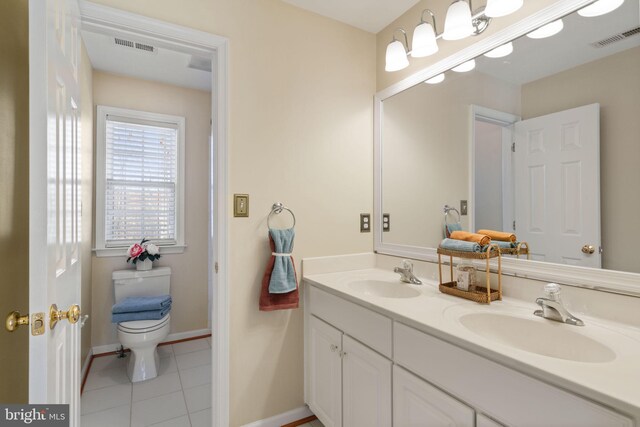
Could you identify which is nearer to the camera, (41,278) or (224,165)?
(41,278)

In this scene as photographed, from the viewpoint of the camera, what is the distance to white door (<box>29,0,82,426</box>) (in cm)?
77

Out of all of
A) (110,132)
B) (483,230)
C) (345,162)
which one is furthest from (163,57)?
(483,230)

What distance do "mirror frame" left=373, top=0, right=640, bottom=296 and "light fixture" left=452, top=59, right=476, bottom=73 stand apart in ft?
0.07

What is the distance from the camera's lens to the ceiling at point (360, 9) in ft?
5.92

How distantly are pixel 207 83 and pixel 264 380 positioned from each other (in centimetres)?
258

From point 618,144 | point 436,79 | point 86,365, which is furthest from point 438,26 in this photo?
point 86,365

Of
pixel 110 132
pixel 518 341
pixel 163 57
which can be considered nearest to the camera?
pixel 518 341

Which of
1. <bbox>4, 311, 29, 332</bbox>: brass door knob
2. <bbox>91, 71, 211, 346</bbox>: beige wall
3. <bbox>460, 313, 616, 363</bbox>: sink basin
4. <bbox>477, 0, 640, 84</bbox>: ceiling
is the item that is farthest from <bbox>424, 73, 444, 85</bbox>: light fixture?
<bbox>91, 71, 211, 346</bbox>: beige wall

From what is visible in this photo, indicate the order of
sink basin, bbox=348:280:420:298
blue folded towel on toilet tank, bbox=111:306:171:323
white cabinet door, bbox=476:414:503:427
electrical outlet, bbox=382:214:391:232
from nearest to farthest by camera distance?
1. white cabinet door, bbox=476:414:503:427
2. sink basin, bbox=348:280:420:298
3. electrical outlet, bbox=382:214:391:232
4. blue folded towel on toilet tank, bbox=111:306:171:323

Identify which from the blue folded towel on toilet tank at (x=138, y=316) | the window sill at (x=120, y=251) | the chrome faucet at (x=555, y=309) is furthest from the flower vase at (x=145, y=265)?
Answer: the chrome faucet at (x=555, y=309)

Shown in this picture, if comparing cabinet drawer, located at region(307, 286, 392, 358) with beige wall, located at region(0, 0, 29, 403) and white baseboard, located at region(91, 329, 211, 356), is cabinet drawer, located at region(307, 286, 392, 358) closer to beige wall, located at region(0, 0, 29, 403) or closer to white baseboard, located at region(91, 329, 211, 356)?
beige wall, located at region(0, 0, 29, 403)

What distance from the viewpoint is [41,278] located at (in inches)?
30.3

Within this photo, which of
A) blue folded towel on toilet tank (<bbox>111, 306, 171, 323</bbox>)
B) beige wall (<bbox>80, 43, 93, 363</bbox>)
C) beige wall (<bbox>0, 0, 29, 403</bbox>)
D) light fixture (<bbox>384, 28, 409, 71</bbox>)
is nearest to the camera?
beige wall (<bbox>0, 0, 29, 403</bbox>)

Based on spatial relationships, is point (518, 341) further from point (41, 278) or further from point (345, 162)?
point (41, 278)
